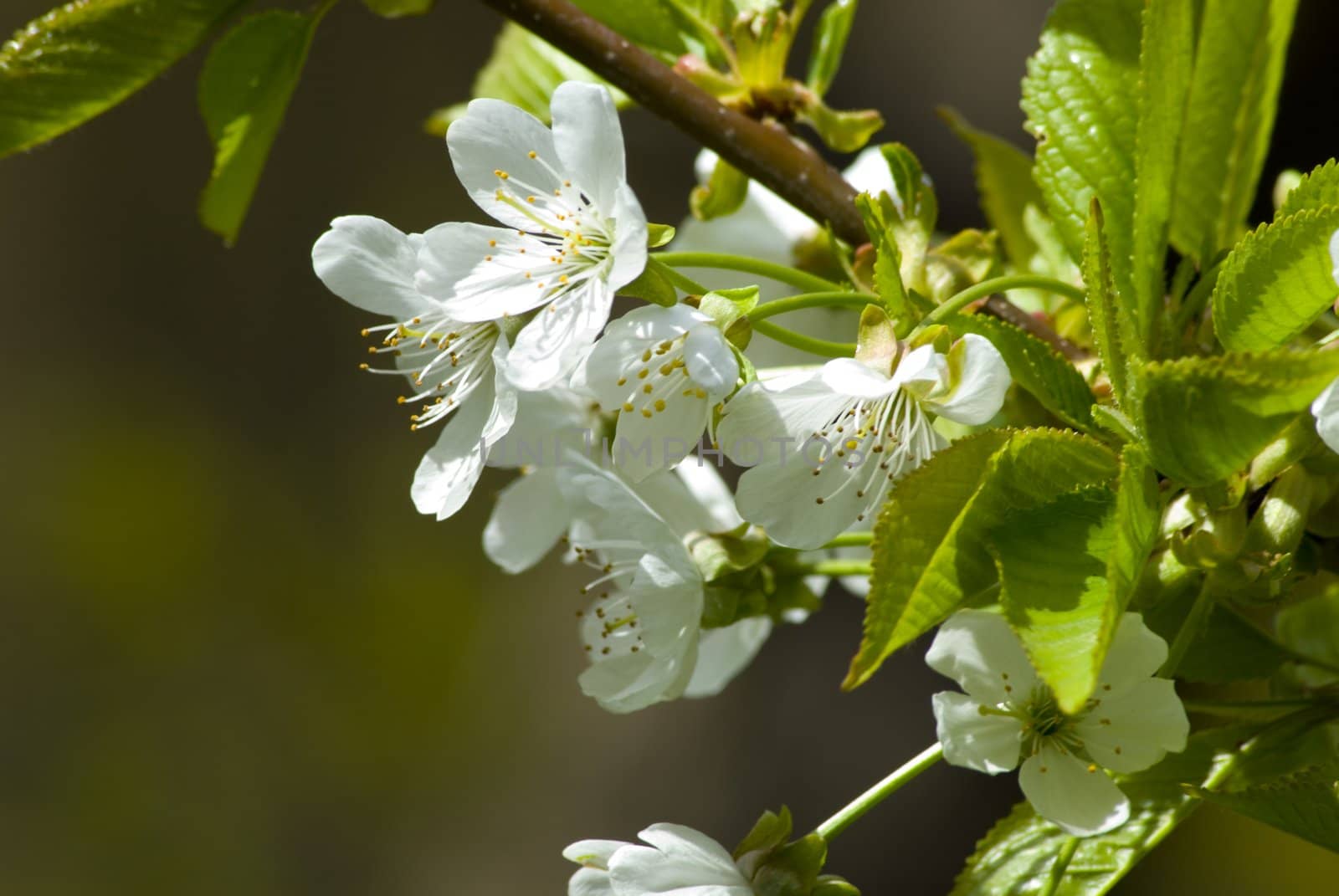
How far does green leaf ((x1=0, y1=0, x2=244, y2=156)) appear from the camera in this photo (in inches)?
20.6

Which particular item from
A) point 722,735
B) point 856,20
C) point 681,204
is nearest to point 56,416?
point 681,204

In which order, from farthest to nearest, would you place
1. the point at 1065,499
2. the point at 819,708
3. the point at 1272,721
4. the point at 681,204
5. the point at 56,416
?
1. the point at 56,416
2. the point at 681,204
3. the point at 819,708
4. the point at 1272,721
5. the point at 1065,499

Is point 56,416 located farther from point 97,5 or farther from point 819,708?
point 97,5

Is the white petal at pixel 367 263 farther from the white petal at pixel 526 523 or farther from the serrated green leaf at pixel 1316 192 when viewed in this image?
the serrated green leaf at pixel 1316 192

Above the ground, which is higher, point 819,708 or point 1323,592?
point 1323,592

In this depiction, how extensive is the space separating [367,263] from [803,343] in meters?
0.17

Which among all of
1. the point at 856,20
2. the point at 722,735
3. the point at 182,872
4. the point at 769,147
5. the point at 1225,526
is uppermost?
the point at 856,20

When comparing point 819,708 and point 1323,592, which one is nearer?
point 1323,592

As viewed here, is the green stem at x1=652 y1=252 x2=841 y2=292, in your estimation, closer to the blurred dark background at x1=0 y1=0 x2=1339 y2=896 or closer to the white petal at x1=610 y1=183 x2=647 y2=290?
the white petal at x1=610 y1=183 x2=647 y2=290

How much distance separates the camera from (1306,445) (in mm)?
380

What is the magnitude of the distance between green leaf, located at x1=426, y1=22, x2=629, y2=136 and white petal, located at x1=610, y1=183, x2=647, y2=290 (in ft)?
1.03

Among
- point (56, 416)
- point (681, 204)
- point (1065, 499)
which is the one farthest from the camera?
point (56, 416)

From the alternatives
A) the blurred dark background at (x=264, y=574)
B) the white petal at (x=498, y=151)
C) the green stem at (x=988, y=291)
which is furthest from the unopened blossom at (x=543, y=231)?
the blurred dark background at (x=264, y=574)

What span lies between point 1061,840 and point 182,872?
1.62m
